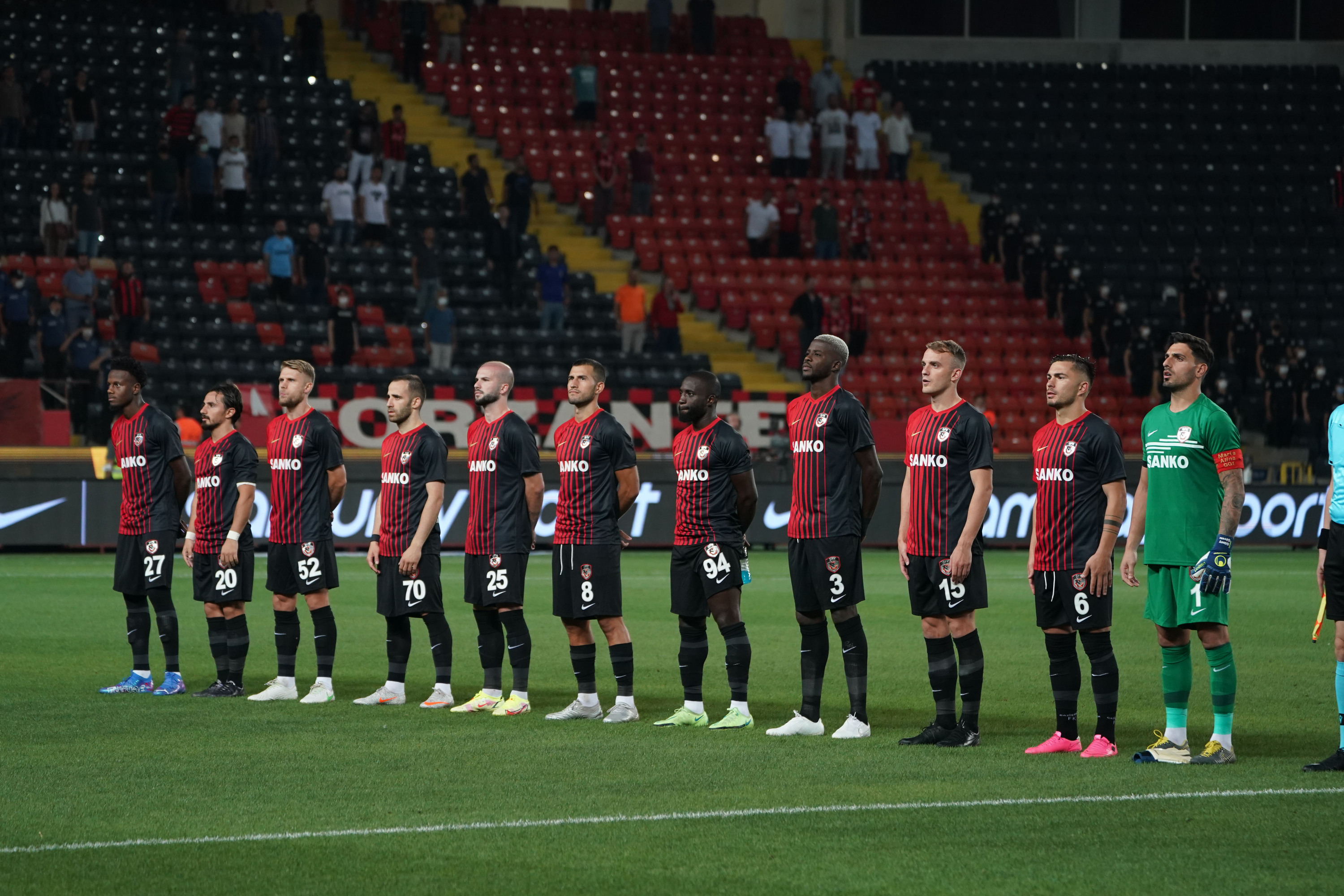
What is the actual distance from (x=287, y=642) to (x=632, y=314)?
18786 millimetres

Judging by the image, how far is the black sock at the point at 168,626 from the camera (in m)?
12.0

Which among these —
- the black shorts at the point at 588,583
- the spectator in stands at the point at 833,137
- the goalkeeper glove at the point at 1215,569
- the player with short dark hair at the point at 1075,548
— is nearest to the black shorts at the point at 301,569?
the black shorts at the point at 588,583

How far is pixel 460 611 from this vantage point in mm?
17656

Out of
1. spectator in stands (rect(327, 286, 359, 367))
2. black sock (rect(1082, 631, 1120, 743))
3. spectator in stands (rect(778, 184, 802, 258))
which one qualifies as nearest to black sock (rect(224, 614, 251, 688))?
black sock (rect(1082, 631, 1120, 743))

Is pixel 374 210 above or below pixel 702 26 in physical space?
below

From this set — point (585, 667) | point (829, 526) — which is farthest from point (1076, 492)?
point (585, 667)

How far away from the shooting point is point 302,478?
1187cm

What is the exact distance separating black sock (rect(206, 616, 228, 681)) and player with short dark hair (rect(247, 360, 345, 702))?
33 cm

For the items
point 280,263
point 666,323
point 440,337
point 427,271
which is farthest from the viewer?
point 666,323

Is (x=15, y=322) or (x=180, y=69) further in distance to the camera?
(x=180, y=69)

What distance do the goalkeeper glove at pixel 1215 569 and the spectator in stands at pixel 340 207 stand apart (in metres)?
22.9

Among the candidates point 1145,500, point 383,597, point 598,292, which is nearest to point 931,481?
point 1145,500

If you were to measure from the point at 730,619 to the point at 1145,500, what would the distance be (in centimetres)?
251

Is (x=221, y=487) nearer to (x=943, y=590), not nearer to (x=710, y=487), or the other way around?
(x=710, y=487)
